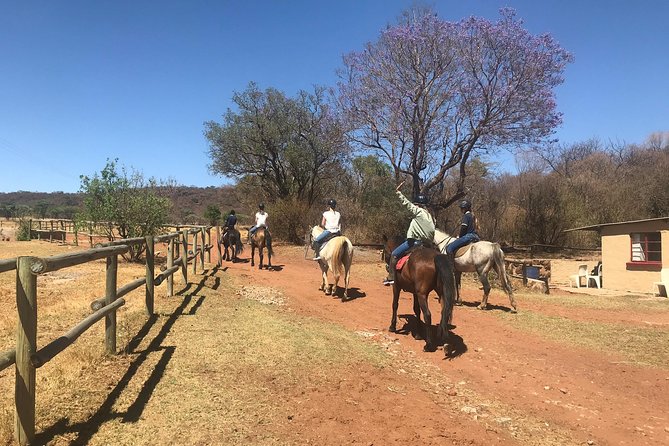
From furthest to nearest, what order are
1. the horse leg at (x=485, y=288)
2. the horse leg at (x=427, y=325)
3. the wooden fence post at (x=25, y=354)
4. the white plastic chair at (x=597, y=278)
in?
the white plastic chair at (x=597, y=278)
the horse leg at (x=485, y=288)
the horse leg at (x=427, y=325)
the wooden fence post at (x=25, y=354)

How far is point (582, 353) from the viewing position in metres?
7.20

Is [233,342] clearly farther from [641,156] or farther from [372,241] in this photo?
[641,156]

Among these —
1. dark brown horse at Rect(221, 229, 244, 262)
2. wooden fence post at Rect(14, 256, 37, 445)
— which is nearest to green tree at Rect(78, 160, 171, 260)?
dark brown horse at Rect(221, 229, 244, 262)

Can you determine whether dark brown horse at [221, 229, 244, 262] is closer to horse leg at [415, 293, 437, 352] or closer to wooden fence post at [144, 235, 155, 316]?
wooden fence post at [144, 235, 155, 316]

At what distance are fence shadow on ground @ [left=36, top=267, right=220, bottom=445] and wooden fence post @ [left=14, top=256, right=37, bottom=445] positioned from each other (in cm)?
17

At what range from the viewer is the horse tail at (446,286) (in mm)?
6594

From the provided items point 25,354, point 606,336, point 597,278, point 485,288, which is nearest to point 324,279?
point 485,288

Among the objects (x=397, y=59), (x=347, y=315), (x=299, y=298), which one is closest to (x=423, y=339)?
(x=347, y=315)

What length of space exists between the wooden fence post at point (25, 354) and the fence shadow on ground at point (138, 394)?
0.56 ft

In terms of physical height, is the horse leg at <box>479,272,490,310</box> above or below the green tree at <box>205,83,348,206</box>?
below

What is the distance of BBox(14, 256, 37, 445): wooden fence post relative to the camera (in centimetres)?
326

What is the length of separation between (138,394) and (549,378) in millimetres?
5062

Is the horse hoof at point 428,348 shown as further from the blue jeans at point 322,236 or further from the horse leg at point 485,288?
the blue jeans at point 322,236

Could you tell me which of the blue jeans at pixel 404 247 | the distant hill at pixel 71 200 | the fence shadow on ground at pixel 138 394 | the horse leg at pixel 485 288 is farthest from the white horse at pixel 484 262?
the distant hill at pixel 71 200
